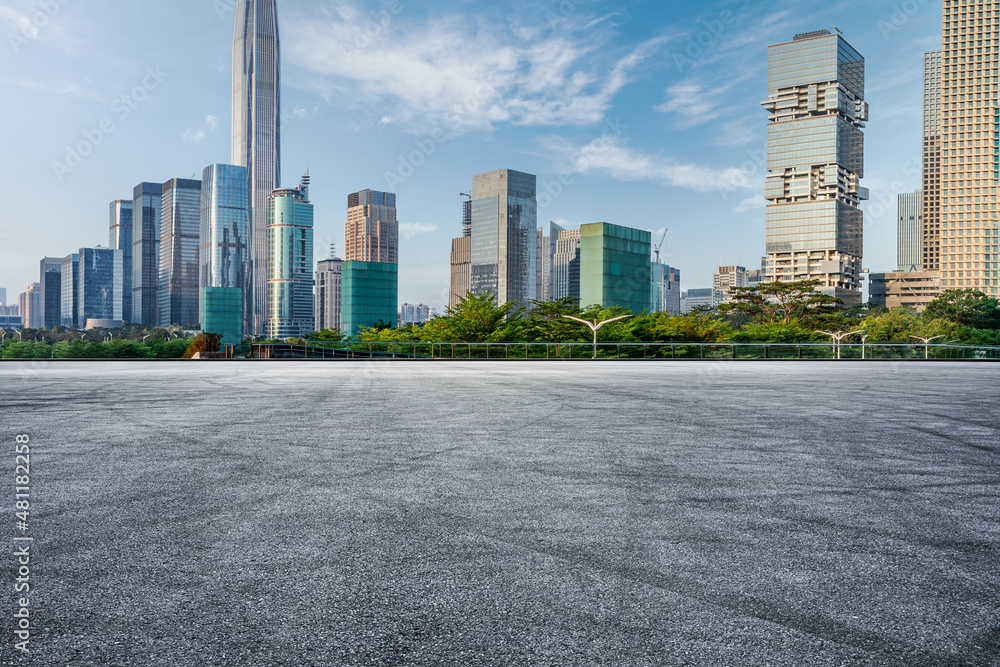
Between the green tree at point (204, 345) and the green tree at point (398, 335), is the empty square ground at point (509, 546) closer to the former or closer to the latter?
the green tree at point (204, 345)

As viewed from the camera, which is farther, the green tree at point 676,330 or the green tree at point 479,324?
the green tree at point 676,330

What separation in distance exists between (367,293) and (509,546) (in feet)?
541

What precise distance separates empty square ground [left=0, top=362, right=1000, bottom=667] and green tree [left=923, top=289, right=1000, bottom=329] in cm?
11354

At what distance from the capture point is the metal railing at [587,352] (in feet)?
138

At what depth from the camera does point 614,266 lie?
449 feet

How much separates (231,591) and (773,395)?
14.2 meters

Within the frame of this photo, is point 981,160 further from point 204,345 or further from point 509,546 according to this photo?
point 509,546

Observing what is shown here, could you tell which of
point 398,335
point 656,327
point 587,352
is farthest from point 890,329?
point 398,335

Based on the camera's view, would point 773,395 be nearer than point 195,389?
Yes

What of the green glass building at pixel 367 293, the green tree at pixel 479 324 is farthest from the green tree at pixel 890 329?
the green glass building at pixel 367 293

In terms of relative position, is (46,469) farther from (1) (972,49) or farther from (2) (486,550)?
(1) (972,49)

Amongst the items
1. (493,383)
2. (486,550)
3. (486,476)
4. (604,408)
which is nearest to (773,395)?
(604,408)

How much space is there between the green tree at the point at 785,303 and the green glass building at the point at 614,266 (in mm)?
34257

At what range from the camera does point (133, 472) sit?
666 cm
